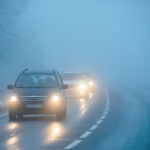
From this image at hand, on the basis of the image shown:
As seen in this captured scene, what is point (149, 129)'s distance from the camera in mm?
17828

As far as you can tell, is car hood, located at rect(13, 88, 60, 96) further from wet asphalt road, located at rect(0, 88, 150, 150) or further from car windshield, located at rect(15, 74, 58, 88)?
wet asphalt road, located at rect(0, 88, 150, 150)

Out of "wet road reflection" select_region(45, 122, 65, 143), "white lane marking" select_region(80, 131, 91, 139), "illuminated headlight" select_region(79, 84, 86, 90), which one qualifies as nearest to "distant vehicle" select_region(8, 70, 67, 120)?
"wet road reflection" select_region(45, 122, 65, 143)

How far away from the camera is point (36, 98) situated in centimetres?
2089

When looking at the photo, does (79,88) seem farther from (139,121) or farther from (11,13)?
(11,13)

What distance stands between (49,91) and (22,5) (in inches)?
2006

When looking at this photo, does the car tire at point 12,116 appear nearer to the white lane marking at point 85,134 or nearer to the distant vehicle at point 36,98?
the distant vehicle at point 36,98

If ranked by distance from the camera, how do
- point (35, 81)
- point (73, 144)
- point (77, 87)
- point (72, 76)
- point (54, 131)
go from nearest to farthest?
point (73, 144), point (54, 131), point (35, 81), point (77, 87), point (72, 76)

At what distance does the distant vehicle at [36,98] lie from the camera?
68.3ft

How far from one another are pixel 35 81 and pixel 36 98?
1557mm

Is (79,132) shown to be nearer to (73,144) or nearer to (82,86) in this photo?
(73,144)

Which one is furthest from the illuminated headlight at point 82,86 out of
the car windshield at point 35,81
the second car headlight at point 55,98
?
the second car headlight at point 55,98

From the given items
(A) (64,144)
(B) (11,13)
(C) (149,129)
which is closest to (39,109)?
(C) (149,129)

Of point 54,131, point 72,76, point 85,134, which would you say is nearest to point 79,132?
A: point 85,134

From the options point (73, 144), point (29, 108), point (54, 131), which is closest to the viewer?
point (73, 144)
